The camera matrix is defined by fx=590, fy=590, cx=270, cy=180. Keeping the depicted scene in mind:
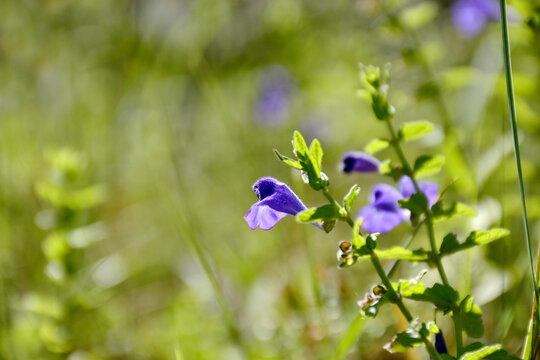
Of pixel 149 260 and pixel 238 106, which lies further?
pixel 238 106

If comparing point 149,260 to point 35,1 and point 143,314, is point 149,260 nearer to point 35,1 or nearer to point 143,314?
point 143,314

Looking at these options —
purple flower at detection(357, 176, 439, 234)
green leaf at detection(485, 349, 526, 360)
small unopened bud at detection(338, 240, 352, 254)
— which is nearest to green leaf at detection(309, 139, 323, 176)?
small unopened bud at detection(338, 240, 352, 254)

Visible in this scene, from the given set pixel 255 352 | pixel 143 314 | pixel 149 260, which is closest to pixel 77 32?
pixel 149 260

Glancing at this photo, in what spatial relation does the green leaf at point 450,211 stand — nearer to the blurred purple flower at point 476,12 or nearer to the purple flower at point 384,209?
the purple flower at point 384,209

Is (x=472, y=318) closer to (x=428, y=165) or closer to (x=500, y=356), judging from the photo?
(x=500, y=356)

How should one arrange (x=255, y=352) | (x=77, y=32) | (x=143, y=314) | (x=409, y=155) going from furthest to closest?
(x=77, y=32) < (x=409, y=155) < (x=143, y=314) < (x=255, y=352)

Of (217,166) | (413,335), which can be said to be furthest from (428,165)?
(217,166)

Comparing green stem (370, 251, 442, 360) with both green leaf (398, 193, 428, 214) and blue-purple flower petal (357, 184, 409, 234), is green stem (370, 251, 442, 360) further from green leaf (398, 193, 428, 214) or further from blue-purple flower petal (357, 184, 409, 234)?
blue-purple flower petal (357, 184, 409, 234)
